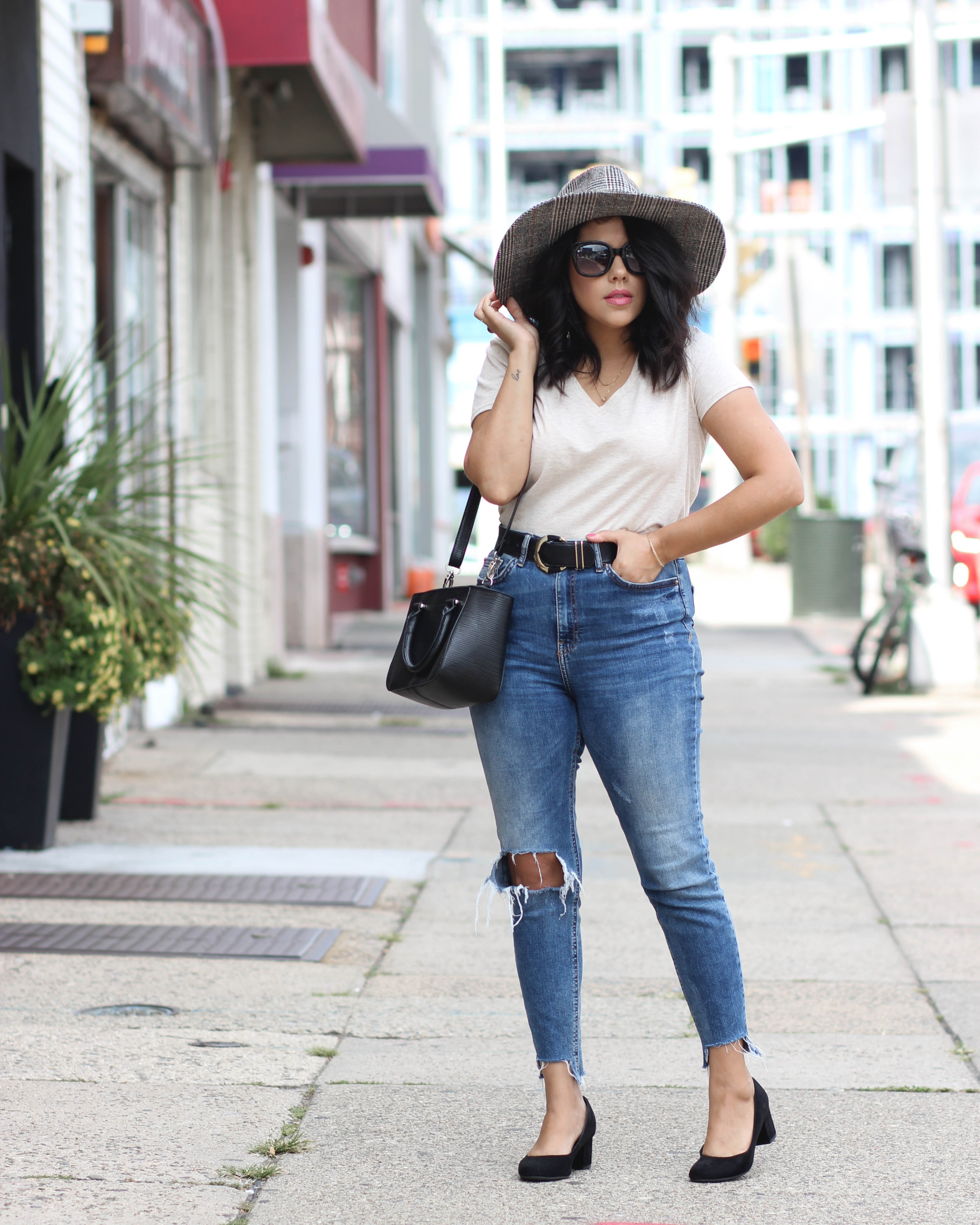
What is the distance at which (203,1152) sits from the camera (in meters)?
3.14

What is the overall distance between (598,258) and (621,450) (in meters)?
0.35

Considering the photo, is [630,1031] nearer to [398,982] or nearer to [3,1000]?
[398,982]

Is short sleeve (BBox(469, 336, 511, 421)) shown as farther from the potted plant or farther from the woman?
the potted plant

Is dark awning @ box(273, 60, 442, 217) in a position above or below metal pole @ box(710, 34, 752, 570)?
below

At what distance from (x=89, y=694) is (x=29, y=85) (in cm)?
280

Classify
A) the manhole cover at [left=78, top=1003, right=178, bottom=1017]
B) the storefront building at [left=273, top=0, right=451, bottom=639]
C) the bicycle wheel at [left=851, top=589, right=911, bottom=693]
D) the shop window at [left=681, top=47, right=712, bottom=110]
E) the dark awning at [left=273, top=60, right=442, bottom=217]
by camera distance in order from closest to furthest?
the manhole cover at [left=78, top=1003, right=178, bottom=1017]
the bicycle wheel at [left=851, top=589, right=911, bottom=693]
the dark awning at [left=273, top=60, right=442, bottom=217]
the storefront building at [left=273, top=0, right=451, bottom=639]
the shop window at [left=681, top=47, right=712, bottom=110]

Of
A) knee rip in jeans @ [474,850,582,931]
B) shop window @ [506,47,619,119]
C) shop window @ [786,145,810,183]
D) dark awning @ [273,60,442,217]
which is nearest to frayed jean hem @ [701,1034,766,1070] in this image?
knee rip in jeans @ [474,850,582,931]

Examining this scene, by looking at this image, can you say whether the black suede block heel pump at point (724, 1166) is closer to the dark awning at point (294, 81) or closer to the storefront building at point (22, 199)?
the storefront building at point (22, 199)

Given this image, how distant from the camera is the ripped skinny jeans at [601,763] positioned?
3.06 metres

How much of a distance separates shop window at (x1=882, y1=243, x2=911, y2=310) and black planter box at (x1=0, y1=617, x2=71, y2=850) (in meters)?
54.6

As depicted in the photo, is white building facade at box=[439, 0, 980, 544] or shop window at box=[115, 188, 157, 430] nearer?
shop window at box=[115, 188, 157, 430]

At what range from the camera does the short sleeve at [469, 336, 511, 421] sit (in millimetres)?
3164

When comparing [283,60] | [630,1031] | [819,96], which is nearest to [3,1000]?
[630,1031]

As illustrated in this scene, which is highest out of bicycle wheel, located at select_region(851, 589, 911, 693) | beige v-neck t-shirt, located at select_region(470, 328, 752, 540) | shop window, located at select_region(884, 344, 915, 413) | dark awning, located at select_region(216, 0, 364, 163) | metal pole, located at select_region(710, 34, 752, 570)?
shop window, located at select_region(884, 344, 915, 413)
